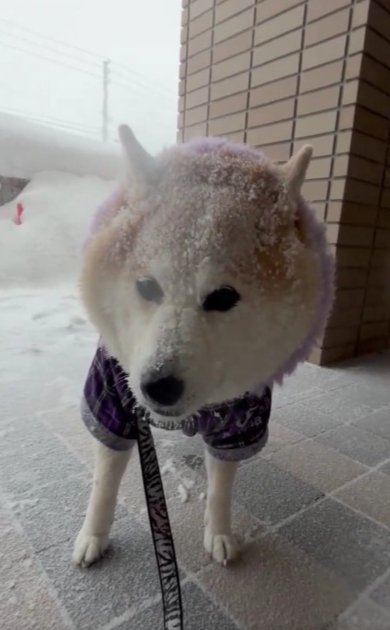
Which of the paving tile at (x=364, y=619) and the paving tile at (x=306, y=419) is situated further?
the paving tile at (x=306, y=419)

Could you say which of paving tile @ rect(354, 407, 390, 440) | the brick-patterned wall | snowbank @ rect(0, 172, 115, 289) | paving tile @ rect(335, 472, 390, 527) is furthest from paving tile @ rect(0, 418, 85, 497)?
snowbank @ rect(0, 172, 115, 289)

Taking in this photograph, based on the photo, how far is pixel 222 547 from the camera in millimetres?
673

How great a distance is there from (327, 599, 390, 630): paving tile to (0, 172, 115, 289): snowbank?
2484mm

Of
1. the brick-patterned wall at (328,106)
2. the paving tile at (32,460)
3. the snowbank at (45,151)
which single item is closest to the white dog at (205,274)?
the paving tile at (32,460)

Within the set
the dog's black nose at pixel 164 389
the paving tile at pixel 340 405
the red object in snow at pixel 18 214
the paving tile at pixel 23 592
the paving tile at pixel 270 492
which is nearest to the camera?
the dog's black nose at pixel 164 389

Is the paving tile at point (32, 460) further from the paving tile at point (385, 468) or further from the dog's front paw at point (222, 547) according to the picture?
the paving tile at point (385, 468)

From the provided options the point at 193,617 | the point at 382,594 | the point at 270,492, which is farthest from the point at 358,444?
the point at 193,617

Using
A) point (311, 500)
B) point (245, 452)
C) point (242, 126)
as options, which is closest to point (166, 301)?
point (245, 452)

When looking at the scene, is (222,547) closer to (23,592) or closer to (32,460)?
(23,592)

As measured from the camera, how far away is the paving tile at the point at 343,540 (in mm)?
676

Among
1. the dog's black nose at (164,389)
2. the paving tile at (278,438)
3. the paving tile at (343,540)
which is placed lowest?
the paving tile at (343,540)

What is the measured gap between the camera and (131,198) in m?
0.49

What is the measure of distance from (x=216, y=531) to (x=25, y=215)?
386 cm

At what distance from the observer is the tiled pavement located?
58cm
